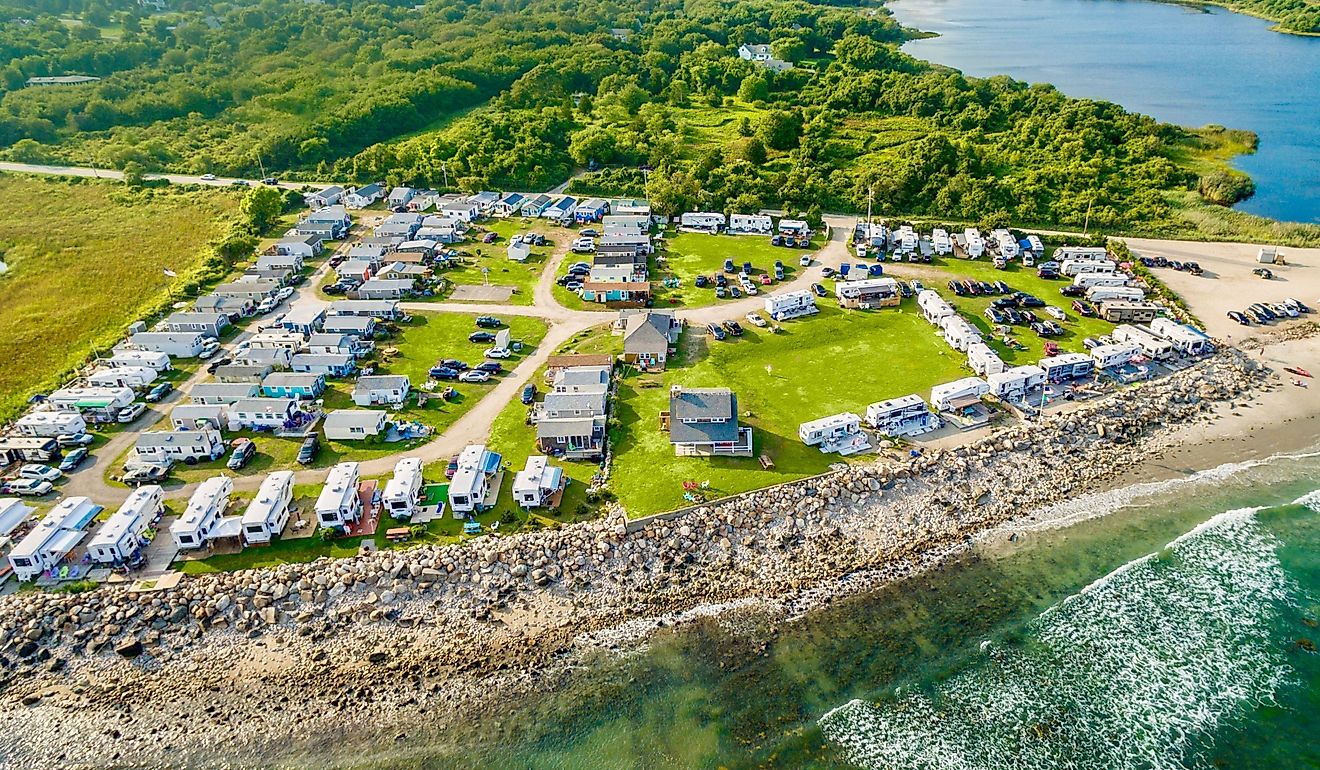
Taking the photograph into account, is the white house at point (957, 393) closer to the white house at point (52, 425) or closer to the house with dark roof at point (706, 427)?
the house with dark roof at point (706, 427)

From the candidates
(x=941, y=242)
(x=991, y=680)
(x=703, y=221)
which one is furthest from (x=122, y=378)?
(x=941, y=242)

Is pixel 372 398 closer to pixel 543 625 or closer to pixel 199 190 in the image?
pixel 543 625

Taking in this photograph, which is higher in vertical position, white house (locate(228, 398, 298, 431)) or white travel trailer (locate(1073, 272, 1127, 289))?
white house (locate(228, 398, 298, 431))

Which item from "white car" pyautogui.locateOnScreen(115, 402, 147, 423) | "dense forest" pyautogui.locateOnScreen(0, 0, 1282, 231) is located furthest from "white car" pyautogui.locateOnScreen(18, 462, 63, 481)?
"dense forest" pyautogui.locateOnScreen(0, 0, 1282, 231)

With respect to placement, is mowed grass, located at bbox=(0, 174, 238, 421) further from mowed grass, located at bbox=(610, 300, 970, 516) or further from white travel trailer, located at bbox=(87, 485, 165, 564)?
mowed grass, located at bbox=(610, 300, 970, 516)

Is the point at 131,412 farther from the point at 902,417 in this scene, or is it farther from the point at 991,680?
the point at 991,680

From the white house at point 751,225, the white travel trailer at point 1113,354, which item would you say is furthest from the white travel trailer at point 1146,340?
the white house at point 751,225
